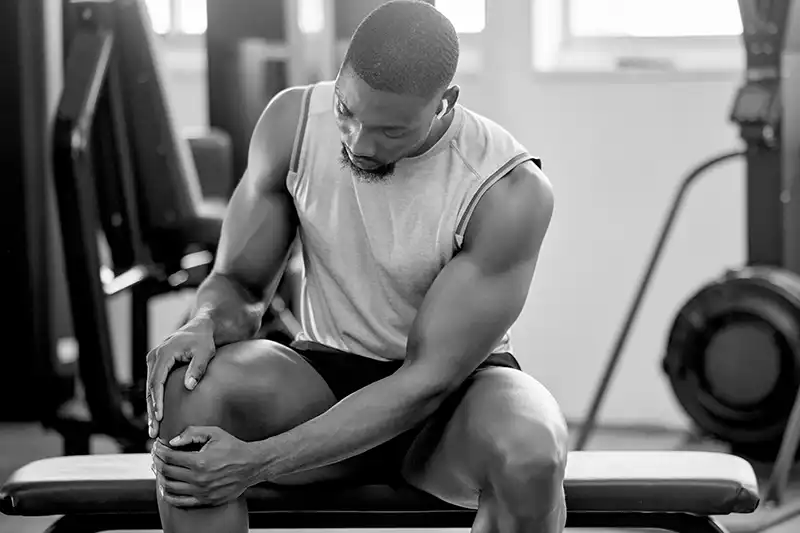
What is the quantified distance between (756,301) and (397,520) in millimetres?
1677

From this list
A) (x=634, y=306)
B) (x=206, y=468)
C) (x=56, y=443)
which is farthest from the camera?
(x=56, y=443)

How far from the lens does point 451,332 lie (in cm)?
148

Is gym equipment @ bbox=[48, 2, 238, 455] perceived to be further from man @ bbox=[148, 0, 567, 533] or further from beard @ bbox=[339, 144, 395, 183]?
beard @ bbox=[339, 144, 395, 183]

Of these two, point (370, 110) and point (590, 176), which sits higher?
point (370, 110)

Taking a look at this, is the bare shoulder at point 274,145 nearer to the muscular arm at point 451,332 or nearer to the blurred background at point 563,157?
the muscular arm at point 451,332

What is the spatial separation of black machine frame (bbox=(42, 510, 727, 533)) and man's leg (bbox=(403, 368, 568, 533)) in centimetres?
9

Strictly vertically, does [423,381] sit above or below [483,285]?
below

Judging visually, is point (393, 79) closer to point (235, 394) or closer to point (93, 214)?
point (235, 394)

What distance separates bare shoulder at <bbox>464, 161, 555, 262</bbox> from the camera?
1.52m

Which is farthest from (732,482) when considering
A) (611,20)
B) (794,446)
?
(611,20)

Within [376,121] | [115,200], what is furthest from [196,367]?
[115,200]

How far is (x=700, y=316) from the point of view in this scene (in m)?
3.11

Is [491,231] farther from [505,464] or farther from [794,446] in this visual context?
[794,446]

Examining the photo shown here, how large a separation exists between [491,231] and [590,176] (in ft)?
7.33
